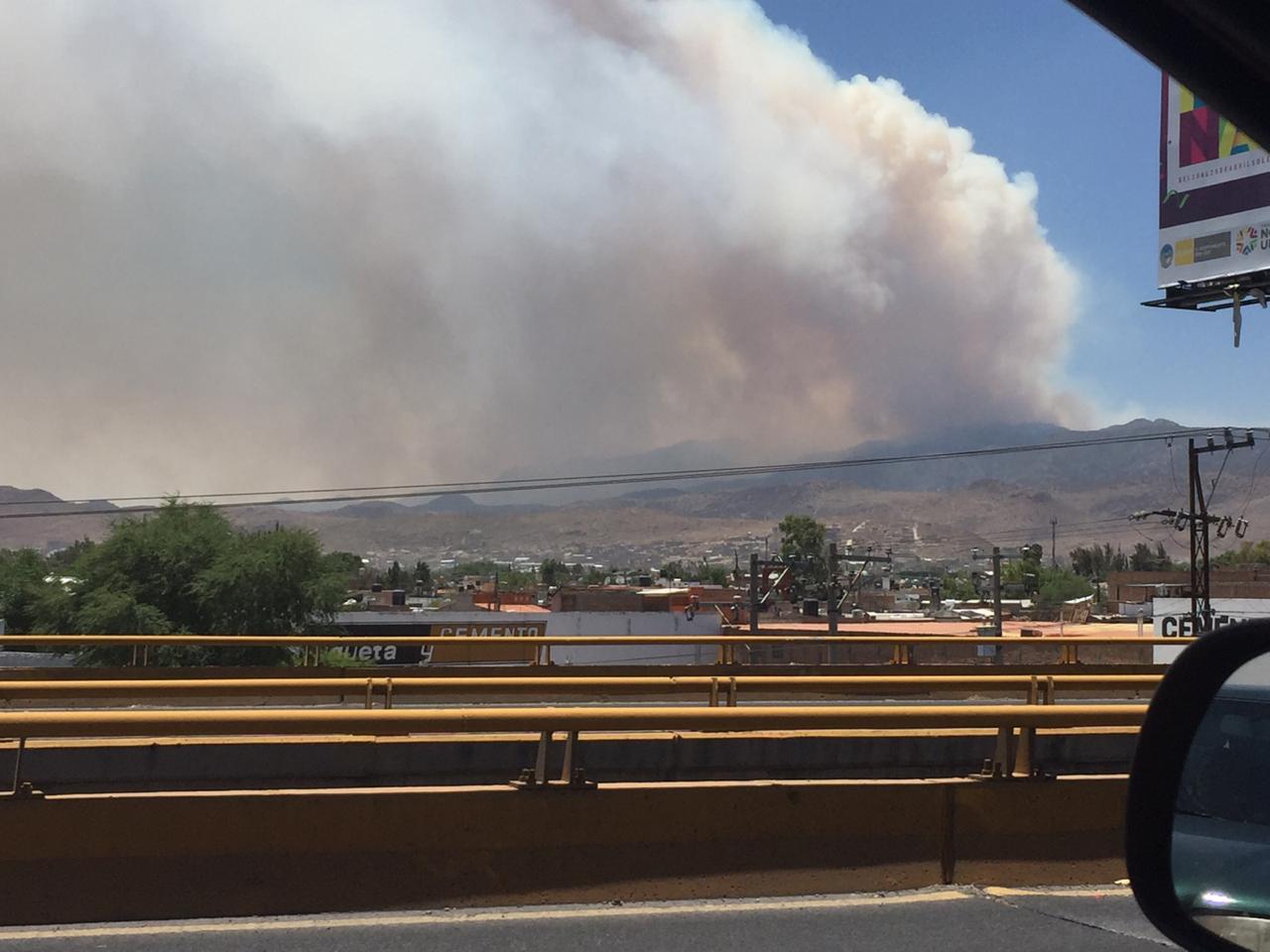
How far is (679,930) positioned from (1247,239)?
140 ft

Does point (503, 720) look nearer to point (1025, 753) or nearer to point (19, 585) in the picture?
point (1025, 753)

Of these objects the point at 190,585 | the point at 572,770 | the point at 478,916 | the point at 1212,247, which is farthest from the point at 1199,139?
the point at 478,916

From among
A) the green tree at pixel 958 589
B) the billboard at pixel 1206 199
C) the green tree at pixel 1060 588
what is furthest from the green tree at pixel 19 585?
the green tree at pixel 958 589

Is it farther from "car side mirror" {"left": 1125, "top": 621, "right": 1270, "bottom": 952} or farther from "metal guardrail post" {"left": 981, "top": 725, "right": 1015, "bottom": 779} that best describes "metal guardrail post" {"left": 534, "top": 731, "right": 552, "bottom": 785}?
"car side mirror" {"left": 1125, "top": 621, "right": 1270, "bottom": 952}

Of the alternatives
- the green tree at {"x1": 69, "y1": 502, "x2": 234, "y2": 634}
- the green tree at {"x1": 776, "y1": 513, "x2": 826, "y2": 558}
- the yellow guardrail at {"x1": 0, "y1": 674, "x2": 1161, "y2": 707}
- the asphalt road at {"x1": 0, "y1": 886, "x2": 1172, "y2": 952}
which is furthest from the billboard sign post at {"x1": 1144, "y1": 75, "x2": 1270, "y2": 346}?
the green tree at {"x1": 776, "y1": 513, "x2": 826, "y2": 558}

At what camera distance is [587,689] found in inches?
504

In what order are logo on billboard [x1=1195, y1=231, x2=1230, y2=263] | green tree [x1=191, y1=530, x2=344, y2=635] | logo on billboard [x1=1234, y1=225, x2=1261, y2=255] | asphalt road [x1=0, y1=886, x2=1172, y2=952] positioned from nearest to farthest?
1. asphalt road [x1=0, y1=886, x2=1172, y2=952]
2. logo on billboard [x1=1234, y1=225, x2=1261, y2=255]
3. logo on billboard [x1=1195, y1=231, x2=1230, y2=263]
4. green tree [x1=191, y1=530, x2=344, y2=635]

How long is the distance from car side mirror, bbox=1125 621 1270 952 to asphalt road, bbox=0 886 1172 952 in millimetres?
4034

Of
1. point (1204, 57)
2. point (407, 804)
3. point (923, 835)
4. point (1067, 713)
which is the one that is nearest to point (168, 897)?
point (407, 804)

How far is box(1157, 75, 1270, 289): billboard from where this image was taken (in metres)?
43.3

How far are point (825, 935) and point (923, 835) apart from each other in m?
1.40

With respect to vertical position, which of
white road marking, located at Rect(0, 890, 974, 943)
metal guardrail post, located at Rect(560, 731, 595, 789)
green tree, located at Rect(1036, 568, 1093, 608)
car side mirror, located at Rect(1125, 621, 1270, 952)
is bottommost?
white road marking, located at Rect(0, 890, 974, 943)

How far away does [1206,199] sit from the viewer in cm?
4512

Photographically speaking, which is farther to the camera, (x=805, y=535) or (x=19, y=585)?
(x=805, y=535)
